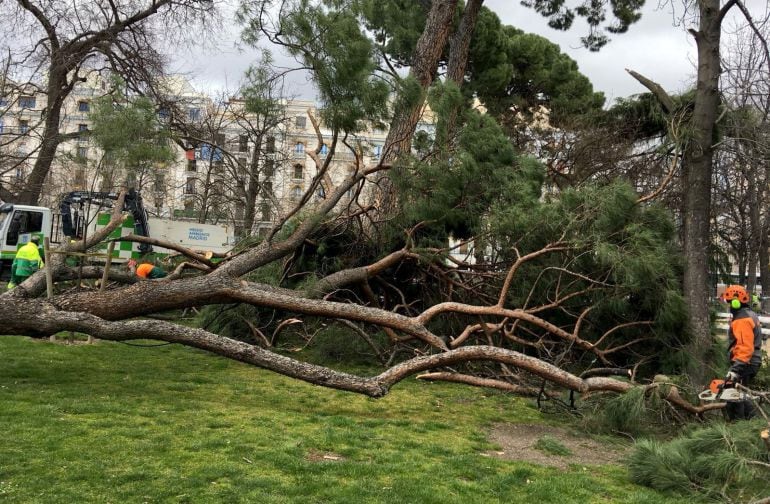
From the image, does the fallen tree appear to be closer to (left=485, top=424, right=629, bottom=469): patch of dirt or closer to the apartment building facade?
(left=485, top=424, right=629, bottom=469): patch of dirt

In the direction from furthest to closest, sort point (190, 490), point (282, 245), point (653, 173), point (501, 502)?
point (653, 173)
point (282, 245)
point (501, 502)
point (190, 490)

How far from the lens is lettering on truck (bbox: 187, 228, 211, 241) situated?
18992 millimetres

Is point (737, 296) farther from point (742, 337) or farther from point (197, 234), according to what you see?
point (197, 234)

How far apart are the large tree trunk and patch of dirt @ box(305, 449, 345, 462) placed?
4713mm

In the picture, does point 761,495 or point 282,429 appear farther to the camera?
point 282,429

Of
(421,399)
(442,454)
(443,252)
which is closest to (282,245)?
(443,252)

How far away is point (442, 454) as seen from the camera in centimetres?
445

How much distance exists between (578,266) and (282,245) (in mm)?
3716

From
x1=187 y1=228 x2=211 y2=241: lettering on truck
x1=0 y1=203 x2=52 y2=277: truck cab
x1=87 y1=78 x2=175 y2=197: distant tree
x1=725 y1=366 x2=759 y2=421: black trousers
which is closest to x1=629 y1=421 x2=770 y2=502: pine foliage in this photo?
x1=725 y1=366 x2=759 y2=421: black trousers

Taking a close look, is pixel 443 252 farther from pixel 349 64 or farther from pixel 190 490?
pixel 190 490

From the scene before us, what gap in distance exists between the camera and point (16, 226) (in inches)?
639

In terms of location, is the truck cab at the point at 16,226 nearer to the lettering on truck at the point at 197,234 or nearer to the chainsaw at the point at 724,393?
the lettering on truck at the point at 197,234

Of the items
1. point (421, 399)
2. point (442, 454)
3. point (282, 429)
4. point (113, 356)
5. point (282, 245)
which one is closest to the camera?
point (442, 454)

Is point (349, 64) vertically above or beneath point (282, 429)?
above
